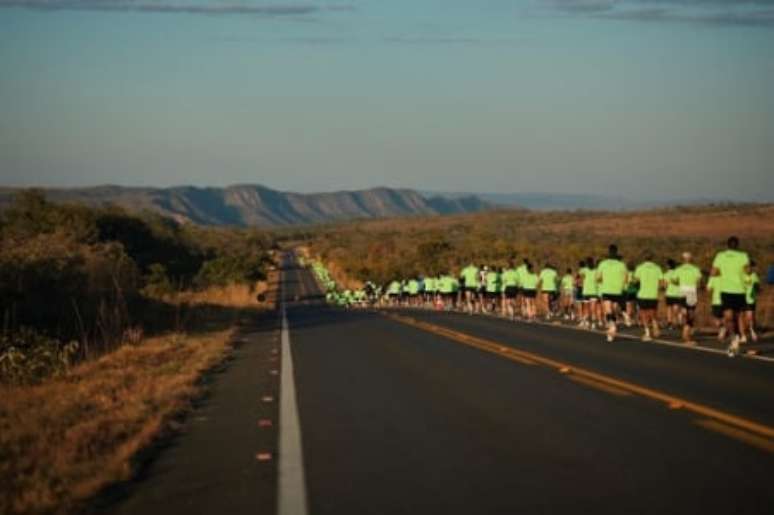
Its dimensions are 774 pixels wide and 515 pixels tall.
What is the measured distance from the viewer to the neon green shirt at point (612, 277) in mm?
22234

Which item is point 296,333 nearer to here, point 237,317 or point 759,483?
point 237,317

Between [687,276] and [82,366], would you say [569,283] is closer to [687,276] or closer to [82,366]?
[687,276]

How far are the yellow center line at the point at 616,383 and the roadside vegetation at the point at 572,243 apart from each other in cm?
3080

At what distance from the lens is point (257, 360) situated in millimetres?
18016

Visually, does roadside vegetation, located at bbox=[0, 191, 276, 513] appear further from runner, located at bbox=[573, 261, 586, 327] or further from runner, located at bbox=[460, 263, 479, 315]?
runner, located at bbox=[573, 261, 586, 327]

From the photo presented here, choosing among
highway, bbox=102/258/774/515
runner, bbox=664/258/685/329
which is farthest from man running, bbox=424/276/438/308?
highway, bbox=102/258/774/515

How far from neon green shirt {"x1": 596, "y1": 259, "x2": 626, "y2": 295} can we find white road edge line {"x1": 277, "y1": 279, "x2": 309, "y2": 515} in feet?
32.7

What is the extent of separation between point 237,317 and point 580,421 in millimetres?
24007

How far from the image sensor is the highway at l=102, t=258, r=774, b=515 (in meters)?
7.25

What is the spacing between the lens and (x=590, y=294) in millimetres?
24922

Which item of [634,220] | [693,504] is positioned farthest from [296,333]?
[634,220]

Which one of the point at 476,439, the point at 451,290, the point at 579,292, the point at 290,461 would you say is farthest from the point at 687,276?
the point at 451,290

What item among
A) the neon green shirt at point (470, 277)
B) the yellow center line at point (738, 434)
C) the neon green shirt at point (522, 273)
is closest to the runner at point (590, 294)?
the neon green shirt at point (522, 273)

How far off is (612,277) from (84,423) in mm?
13872
